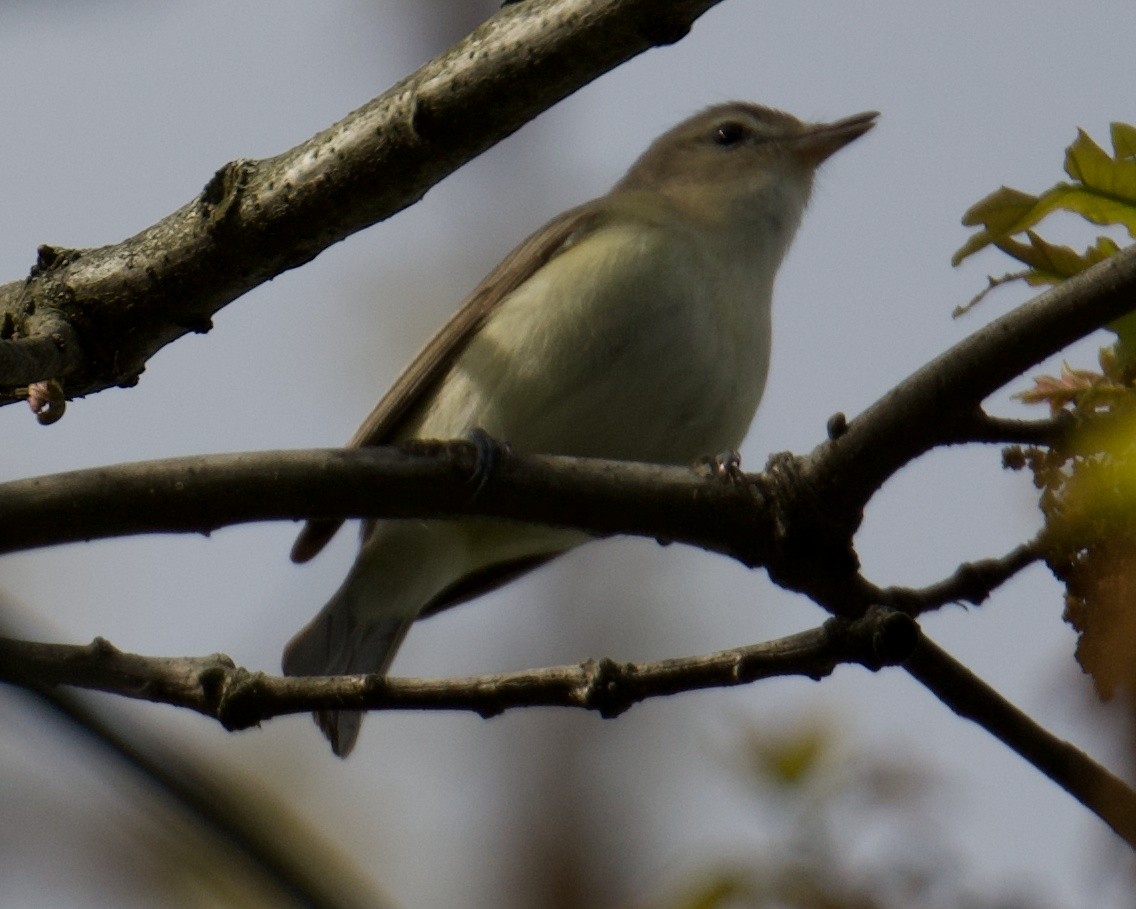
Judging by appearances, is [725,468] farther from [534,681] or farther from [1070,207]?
[1070,207]

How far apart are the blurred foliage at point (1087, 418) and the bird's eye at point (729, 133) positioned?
13.0 feet

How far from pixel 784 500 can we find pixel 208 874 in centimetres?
182

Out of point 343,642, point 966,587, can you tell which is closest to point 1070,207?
point 966,587

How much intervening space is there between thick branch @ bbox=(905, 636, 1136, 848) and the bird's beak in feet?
12.8

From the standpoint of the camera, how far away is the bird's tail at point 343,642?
4836mm

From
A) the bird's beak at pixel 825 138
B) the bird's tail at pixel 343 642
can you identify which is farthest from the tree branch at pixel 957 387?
the bird's beak at pixel 825 138

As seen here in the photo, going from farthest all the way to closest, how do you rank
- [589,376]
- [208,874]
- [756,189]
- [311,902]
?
[756,189] < [589,376] < [208,874] < [311,902]

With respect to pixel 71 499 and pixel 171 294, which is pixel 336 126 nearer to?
pixel 171 294

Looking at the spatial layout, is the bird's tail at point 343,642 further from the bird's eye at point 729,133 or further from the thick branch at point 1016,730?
the thick branch at point 1016,730

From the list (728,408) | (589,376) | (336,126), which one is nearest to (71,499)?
(336,126)

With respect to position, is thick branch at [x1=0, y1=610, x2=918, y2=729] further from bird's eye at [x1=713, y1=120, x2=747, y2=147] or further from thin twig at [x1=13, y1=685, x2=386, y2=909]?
bird's eye at [x1=713, y1=120, x2=747, y2=147]

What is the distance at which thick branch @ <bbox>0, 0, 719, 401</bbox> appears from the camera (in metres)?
2.39

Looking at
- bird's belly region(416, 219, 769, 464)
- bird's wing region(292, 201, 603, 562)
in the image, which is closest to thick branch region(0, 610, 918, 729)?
bird's belly region(416, 219, 769, 464)

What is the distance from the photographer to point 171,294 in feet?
9.40
